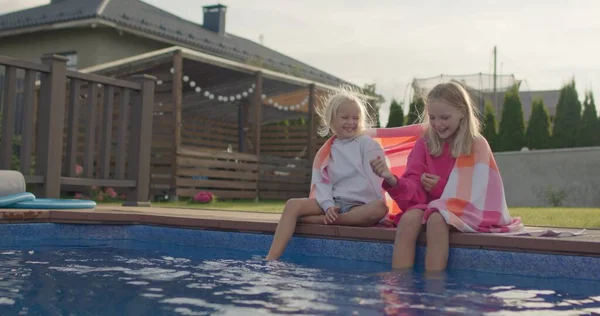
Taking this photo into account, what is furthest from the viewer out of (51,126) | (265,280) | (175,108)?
(175,108)

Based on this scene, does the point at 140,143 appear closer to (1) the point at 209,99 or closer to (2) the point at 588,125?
(1) the point at 209,99

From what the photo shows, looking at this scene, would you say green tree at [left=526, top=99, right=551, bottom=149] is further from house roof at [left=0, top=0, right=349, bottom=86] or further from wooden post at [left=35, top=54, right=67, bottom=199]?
wooden post at [left=35, top=54, right=67, bottom=199]

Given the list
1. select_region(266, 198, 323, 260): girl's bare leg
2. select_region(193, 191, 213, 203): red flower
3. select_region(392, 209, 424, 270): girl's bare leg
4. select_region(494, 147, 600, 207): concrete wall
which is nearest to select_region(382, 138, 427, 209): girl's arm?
select_region(392, 209, 424, 270): girl's bare leg

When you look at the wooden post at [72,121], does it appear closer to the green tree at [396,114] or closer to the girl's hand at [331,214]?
the girl's hand at [331,214]

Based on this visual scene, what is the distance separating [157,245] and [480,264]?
227 cm

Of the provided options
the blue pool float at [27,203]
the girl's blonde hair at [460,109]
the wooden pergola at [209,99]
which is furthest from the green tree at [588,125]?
the blue pool float at [27,203]

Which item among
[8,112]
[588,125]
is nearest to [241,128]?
[588,125]

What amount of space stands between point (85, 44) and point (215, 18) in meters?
5.69

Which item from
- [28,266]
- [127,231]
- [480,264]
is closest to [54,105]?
[127,231]

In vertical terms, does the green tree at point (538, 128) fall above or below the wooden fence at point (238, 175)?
above

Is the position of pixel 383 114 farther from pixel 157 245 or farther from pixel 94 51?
pixel 157 245

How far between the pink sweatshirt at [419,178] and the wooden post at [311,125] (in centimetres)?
893

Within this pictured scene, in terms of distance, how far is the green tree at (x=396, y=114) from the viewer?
14.5m

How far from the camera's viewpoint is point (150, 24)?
17172 mm
